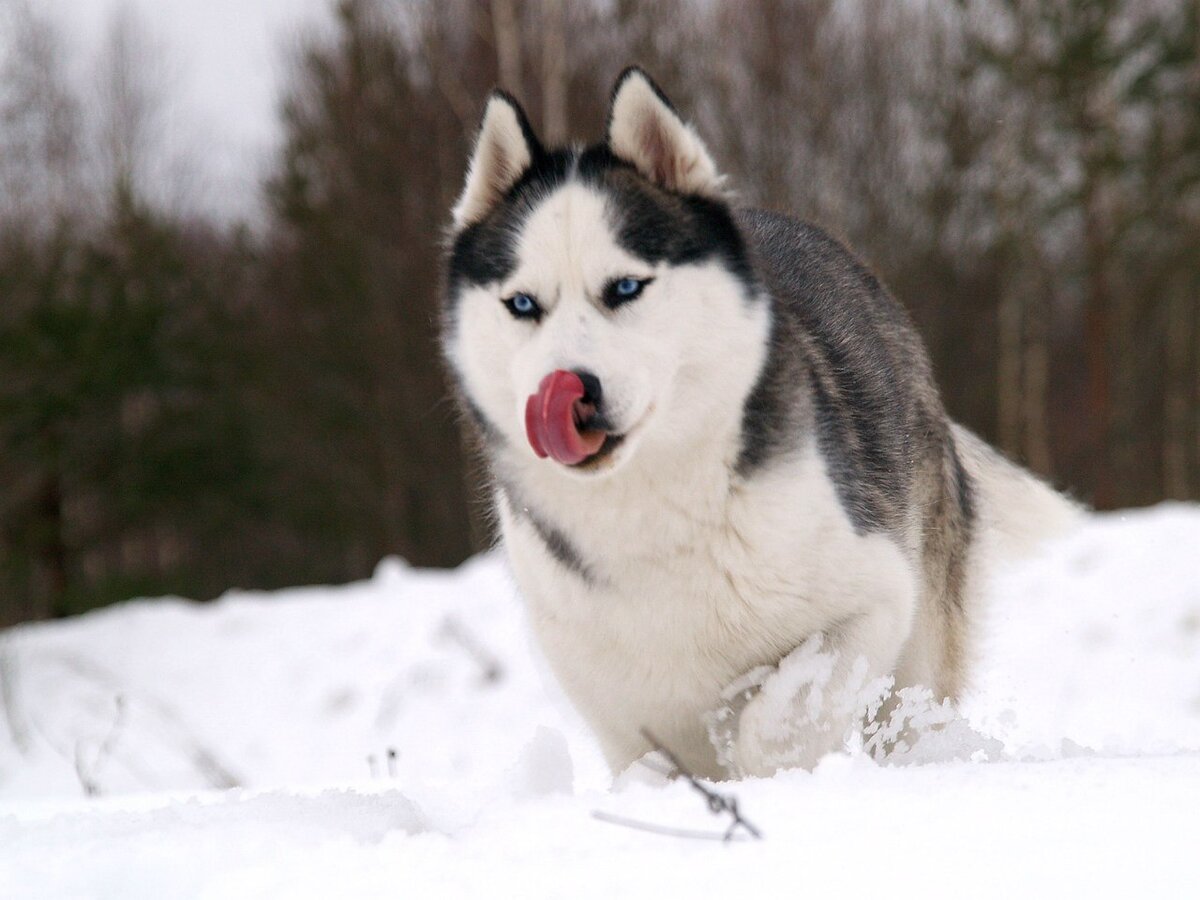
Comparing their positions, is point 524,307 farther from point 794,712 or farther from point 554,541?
point 794,712

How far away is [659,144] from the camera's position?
2.85m

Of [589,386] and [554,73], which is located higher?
[554,73]

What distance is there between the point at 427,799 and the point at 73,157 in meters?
20.0

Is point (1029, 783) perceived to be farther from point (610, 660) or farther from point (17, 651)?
point (17, 651)

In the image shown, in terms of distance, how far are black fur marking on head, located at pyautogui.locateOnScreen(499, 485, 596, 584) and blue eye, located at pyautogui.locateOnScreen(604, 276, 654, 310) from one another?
1.83 feet

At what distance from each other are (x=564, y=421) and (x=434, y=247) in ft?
40.5

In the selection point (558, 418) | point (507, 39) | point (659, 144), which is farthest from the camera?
point (507, 39)

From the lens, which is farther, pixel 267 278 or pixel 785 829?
pixel 267 278

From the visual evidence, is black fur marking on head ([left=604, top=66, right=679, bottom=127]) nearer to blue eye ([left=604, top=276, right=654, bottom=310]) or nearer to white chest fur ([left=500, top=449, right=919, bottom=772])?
blue eye ([left=604, top=276, right=654, bottom=310])

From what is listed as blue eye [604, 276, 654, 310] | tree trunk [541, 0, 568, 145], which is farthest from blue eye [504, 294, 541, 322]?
tree trunk [541, 0, 568, 145]

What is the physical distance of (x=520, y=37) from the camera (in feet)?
44.5

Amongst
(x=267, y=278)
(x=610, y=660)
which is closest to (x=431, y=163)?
(x=267, y=278)

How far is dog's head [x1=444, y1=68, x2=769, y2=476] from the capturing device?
7.75ft

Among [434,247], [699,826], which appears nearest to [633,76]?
[699,826]
